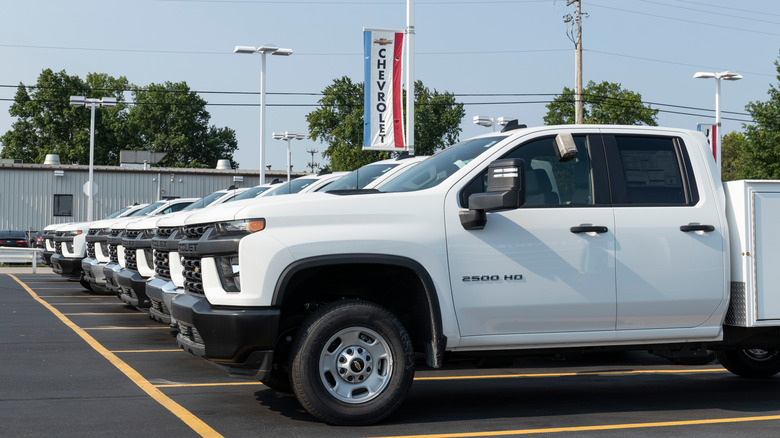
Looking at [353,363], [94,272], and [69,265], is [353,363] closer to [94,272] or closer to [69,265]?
[94,272]

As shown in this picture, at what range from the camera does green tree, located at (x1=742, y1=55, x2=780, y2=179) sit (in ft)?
127

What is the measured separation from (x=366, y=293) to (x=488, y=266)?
34.9 inches

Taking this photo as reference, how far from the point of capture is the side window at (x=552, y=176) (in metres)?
6.76

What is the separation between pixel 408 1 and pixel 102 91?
82.0m

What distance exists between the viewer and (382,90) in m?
16.8

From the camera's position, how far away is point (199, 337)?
6.40 metres

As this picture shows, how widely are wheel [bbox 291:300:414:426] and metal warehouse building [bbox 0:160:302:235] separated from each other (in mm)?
37874

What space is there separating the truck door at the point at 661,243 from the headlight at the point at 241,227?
2574 mm

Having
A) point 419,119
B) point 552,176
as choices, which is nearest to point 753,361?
point 552,176

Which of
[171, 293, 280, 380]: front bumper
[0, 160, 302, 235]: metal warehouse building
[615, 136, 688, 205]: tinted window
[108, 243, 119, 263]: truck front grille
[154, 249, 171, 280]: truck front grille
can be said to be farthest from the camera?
→ [0, 160, 302, 235]: metal warehouse building

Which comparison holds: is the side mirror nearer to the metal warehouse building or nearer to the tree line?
the metal warehouse building

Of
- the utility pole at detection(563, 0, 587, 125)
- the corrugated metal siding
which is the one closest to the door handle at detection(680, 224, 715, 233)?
the utility pole at detection(563, 0, 587, 125)

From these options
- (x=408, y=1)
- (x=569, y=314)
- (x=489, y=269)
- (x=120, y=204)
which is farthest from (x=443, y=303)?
(x=120, y=204)

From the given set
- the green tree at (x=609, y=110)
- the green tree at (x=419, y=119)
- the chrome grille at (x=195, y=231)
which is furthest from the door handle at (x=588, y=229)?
the green tree at (x=419, y=119)
